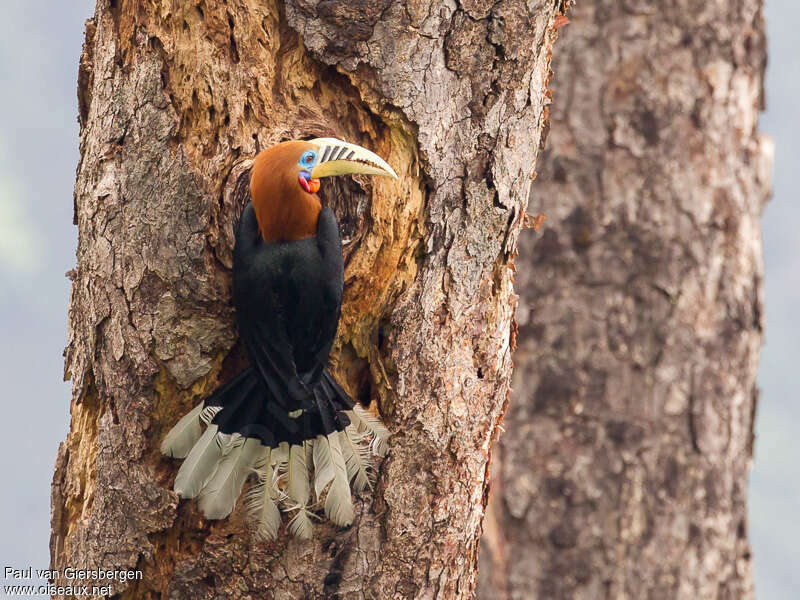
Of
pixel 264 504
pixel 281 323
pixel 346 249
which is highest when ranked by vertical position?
pixel 346 249

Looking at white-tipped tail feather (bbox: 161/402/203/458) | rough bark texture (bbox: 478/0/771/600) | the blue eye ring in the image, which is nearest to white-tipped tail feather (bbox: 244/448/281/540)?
white-tipped tail feather (bbox: 161/402/203/458)

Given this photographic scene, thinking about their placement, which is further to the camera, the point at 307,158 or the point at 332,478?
the point at 332,478

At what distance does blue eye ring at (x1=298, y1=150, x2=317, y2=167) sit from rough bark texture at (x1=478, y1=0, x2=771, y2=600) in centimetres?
212

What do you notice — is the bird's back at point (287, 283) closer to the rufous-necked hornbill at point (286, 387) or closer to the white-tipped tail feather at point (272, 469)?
the rufous-necked hornbill at point (286, 387)

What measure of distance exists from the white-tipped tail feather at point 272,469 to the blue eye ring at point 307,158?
19.7 inches

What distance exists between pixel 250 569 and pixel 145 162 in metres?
0.82

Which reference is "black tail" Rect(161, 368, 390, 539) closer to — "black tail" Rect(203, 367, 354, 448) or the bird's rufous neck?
"black tail" Rect(203, 367, 354, 448)

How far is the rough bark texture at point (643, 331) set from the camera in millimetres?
3514

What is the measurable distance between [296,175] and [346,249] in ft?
0.70

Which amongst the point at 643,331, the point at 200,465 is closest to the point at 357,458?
Result: the point at 200,465

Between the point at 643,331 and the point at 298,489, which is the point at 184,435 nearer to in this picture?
the point at 298,489

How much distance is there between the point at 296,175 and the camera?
1.63 meters

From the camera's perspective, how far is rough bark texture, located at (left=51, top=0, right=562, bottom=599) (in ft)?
5.76

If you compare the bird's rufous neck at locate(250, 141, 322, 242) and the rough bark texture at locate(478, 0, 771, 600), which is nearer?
the bird's rufous neck at locate(250, 141, 322, 242)
